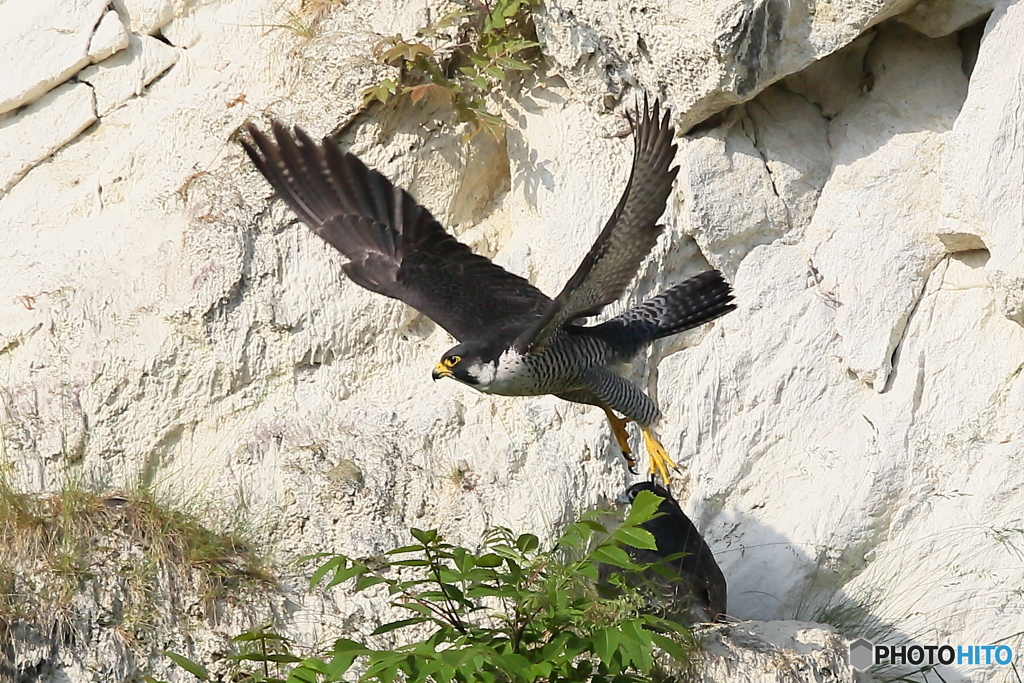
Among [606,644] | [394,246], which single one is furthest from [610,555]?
[394,246]

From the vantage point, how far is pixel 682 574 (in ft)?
15.3

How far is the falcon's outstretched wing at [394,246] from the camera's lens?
502 centimetres

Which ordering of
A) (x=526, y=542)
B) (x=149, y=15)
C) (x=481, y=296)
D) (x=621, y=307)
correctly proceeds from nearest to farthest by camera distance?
(x=526, y=542) < (x=481, y=296) < (x=621, y=307) < (x=149, y=15)

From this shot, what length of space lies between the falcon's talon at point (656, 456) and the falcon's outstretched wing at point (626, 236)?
2.93 feet

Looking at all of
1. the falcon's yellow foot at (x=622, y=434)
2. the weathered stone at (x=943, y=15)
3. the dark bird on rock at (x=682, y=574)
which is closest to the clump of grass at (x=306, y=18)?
the falcon's yellow foot at (x=622, y=434)

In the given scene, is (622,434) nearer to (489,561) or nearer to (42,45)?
(489,561)

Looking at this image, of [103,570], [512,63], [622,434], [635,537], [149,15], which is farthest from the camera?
[149,15]

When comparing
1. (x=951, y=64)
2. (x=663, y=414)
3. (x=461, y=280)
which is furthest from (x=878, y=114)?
(x=461, y=280)

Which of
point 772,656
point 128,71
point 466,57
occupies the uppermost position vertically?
point 128,71

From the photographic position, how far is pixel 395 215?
532 cm

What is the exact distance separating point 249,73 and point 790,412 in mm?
3325

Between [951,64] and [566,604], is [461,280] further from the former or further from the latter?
[951,64]

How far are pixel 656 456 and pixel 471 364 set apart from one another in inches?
45.4

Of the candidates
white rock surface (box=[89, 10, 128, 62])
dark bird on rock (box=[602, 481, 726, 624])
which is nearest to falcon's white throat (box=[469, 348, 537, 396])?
dark bird on rock (box=[602, 481, 726, 624])
